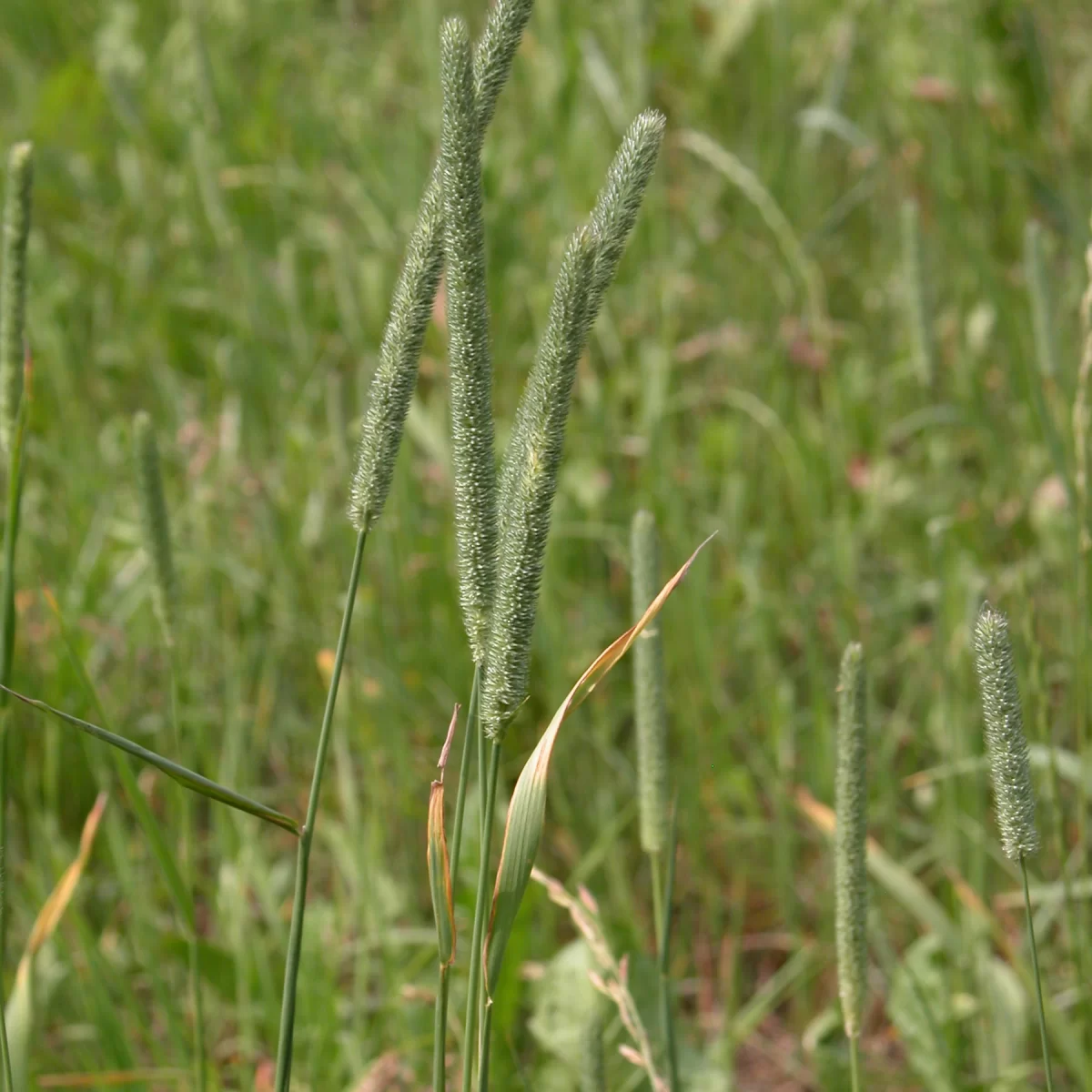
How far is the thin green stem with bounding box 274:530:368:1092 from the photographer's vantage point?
70 centimetres

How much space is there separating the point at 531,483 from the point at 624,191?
143 millimetres

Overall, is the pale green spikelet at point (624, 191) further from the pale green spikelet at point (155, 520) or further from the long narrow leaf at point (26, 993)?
the long narrow leaf at point (26, 993)

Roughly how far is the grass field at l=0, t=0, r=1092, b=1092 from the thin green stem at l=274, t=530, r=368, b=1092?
56 cm

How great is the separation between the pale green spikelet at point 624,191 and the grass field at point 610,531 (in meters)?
0.66

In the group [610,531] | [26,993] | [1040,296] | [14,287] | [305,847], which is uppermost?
[1040,296]

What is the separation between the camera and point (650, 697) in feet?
3.36

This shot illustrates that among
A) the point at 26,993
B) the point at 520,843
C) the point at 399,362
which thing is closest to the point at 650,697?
the point at 520,843

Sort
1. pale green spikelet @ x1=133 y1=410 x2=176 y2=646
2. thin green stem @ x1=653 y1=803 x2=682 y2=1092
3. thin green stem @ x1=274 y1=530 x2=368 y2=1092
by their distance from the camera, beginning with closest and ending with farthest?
thin green stem @ x1=274 y1=530 x2=368 y2=1092 → thin green stem @ x1=653 y1=803 x2=682 y2=1092 → pale green spikelet @ x1=133 y1=410 x2=176 y2=646

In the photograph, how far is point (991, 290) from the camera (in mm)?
2324

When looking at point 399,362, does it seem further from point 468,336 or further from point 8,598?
point 8,598

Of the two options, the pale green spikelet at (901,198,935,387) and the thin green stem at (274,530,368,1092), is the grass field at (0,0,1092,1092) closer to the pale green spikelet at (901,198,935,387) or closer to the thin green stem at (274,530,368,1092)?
the pale green spikelet at (901,198,935,387)

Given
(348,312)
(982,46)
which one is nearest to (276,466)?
(348,312)

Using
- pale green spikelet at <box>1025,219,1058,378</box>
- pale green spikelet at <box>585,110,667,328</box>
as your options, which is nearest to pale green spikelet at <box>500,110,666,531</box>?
pale green spikelet at <box>585,110,667,328</box>

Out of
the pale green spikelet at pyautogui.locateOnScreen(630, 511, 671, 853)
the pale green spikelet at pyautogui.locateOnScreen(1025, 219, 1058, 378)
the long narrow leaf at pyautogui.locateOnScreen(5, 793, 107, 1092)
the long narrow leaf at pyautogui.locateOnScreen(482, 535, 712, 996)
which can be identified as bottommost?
the long narrow leaf at pyautogui.locateOnScreen(5, 793, 107, 1092)
